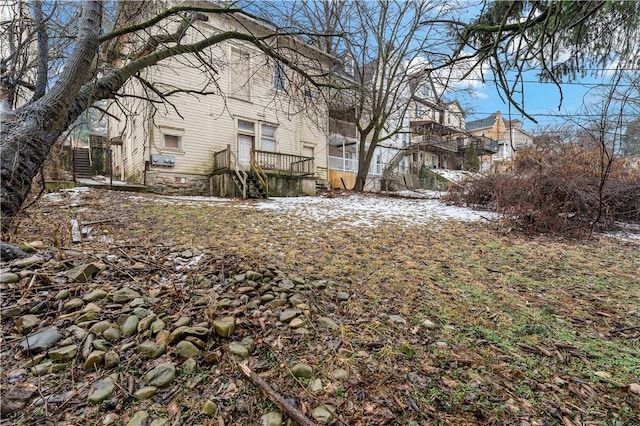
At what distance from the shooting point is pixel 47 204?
566 cm

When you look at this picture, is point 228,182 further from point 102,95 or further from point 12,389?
point 12,389

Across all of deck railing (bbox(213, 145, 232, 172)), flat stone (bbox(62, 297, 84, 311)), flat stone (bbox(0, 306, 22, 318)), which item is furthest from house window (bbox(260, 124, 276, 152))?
flat stone (bbox(0, 306, 22, 318))

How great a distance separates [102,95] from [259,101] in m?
9.26

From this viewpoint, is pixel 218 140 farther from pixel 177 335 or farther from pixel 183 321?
pixel 177 335

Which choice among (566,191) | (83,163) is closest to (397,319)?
(566,191)

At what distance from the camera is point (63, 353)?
1684 millimetres

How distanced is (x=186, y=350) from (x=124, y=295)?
2.92 feet

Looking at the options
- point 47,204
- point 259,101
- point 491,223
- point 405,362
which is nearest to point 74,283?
point 405,362

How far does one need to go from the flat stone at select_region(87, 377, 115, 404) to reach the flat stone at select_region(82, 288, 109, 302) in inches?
34.3

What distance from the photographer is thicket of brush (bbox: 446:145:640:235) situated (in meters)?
5.65

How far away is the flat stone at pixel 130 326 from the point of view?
1.92m

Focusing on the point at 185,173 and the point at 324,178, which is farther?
the point at 324,178

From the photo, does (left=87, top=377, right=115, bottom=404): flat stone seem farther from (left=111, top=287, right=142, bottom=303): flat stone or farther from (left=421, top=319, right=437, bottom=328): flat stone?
(left=421, top=319, right=437, bottom=328): flat stone

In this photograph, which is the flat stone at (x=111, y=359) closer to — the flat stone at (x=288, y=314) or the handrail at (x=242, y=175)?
the flat stone at (x=288, y=314)
